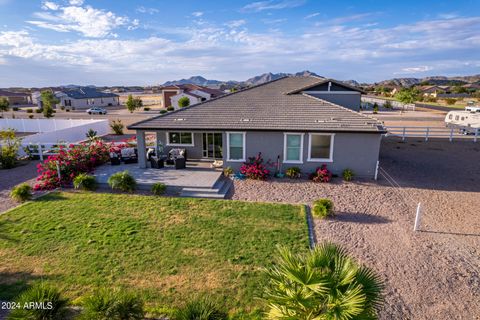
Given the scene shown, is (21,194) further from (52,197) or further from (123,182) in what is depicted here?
(123,182)

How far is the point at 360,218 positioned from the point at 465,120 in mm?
28517

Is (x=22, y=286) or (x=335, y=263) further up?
(x=335, y=263)

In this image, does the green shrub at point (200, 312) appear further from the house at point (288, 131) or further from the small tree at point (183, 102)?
the small tree at point (183, 102)

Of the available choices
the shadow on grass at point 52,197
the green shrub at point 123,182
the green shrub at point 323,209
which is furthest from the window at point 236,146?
the shadow on grass at point 52,197

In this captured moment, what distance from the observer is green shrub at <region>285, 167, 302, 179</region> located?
49.3 ft

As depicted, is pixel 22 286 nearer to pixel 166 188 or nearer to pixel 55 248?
pixel 55 248

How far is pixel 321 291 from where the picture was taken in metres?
3.91

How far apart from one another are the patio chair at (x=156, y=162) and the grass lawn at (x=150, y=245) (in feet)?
13.6

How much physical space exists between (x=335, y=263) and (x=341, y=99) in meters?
16.3

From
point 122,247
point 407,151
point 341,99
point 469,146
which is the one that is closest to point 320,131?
point 341,99

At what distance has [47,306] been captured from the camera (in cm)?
533

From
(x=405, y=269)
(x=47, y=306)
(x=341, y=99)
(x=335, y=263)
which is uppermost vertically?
(x=341, y=99)

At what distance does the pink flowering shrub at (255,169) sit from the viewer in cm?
1488

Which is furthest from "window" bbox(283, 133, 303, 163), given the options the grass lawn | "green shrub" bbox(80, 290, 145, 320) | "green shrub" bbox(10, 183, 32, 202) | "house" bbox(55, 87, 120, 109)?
"house" bbox(55, 87, 120, 109)
